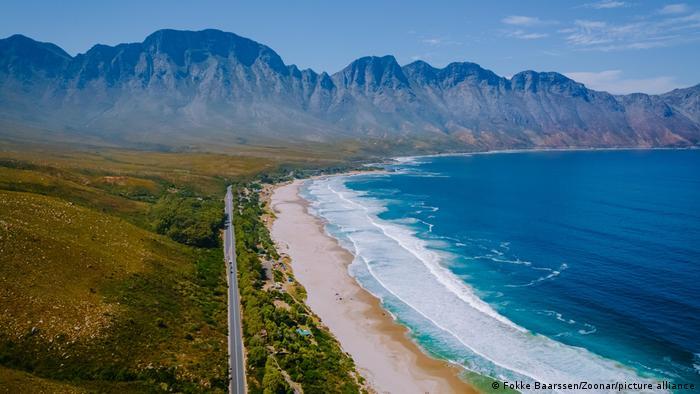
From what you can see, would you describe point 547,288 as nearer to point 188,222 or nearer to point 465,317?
point 465,317

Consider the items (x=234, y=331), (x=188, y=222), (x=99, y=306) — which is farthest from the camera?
(x=188, y=222)

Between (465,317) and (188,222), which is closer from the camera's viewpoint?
(465,317)

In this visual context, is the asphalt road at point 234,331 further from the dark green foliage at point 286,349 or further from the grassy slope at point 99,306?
the grassy slope at point 99,306

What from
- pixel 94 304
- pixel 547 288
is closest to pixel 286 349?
pixel 94 304

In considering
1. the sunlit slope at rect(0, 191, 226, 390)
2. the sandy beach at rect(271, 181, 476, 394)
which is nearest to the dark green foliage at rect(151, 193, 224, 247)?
the sunlit slope at rect(0, 191, 226, 390)

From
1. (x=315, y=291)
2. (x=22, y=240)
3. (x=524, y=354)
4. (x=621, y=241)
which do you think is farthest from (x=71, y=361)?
(x=621, y=241)

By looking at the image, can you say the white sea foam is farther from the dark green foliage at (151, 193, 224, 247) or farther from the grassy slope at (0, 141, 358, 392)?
the dark green foliage at (151, 193, 224, 247)

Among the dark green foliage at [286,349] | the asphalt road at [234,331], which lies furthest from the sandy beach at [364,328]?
the asphalt road at [234,331]
